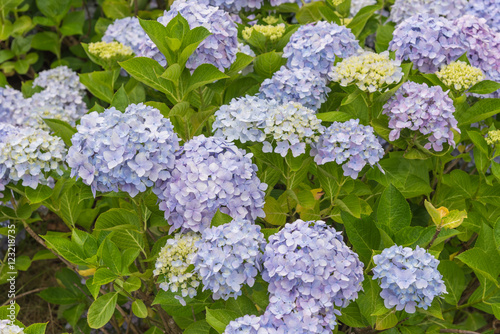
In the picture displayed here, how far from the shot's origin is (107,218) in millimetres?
2020

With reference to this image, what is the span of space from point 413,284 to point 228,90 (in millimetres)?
1259

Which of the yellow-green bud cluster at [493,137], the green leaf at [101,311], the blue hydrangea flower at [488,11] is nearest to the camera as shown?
the green leaf at [101,311]

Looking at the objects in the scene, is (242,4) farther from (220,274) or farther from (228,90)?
(220,274)

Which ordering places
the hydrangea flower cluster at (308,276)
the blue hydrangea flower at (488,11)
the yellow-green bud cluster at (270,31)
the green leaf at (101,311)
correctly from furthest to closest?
1. the blue hydrangea flower at (488,11)
2. the yellow-green bud cluster at (270,31)
3. the green leaf at (101,311)
4. the hydrangea flower cluster at (308,276)

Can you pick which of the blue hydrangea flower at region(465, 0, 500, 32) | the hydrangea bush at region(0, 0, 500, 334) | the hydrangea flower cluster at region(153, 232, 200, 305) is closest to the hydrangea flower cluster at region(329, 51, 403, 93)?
the hydrangea bush at region(0, 0, 500, 334)

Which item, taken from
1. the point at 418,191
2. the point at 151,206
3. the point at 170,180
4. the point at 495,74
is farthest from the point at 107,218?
the point at 495,74

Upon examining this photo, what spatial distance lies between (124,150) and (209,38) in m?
0.67

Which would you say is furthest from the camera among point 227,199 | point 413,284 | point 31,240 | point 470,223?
point 31,240

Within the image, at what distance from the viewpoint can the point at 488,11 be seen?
8.90 ft

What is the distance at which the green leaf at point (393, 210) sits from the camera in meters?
1.89

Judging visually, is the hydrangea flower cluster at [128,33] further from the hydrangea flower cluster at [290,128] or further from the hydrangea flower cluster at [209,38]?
the hydrangea flower cluster at [290,128]

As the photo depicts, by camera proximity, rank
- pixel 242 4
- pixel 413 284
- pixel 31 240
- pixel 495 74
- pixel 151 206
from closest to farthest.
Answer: pixel 413 284 → pixel 151 206 → pixel 495 74 → pixel 242 4 → pixel 31 240

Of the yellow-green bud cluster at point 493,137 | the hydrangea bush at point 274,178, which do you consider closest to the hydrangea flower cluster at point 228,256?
the hydrangea bush at point 274,178

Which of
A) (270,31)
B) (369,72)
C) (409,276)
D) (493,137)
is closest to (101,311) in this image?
→ (409,276)
